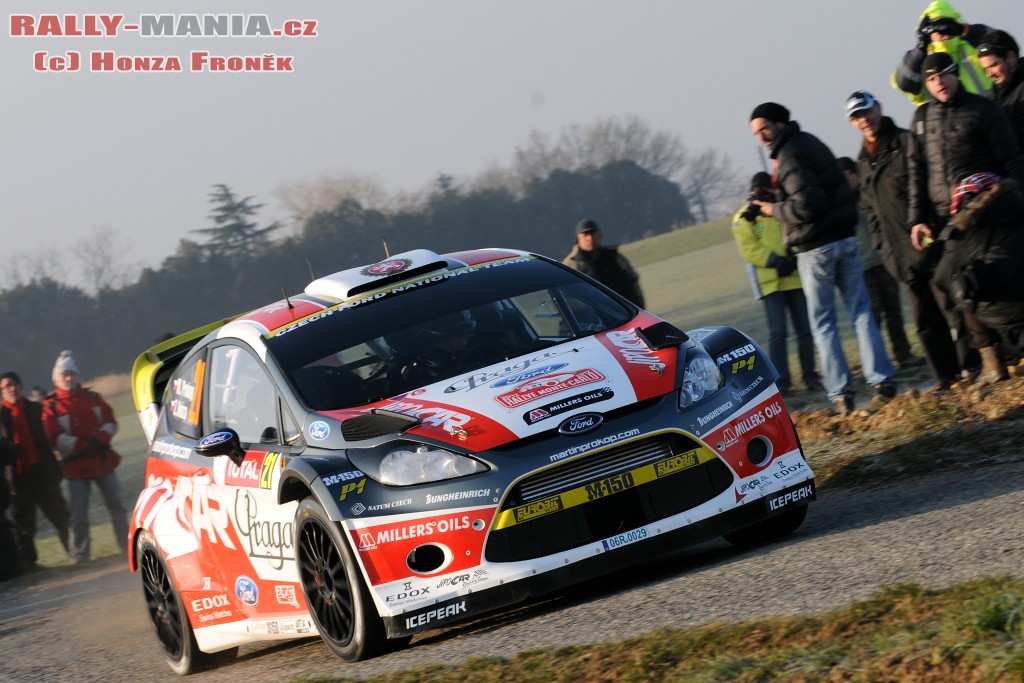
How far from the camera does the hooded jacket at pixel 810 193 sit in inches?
388

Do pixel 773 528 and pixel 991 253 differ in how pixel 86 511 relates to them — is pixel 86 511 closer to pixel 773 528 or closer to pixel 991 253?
pixel 991 253

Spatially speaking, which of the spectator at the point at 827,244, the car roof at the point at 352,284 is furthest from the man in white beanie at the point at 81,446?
the spectator at the point at 827,244

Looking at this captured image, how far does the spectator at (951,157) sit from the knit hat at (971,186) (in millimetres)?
95

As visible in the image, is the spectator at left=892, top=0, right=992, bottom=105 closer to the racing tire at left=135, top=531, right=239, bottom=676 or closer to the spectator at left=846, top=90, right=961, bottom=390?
the spectator at left=846, top=90, right=961, bottom=390

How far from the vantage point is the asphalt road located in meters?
5.25

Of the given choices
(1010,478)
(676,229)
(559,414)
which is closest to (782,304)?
(1010,478)

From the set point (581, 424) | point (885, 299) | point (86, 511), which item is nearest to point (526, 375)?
point (581, 424)

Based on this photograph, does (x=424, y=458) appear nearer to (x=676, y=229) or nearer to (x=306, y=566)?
(x=306, y=566)

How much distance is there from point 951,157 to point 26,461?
10.4 metres

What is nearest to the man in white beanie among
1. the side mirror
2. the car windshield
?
the car windshield

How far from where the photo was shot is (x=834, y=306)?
10.0 m

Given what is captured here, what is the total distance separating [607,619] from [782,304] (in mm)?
7428

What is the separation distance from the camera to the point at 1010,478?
22.4ft

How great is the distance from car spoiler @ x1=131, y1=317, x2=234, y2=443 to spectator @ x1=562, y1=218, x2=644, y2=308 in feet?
14.3
